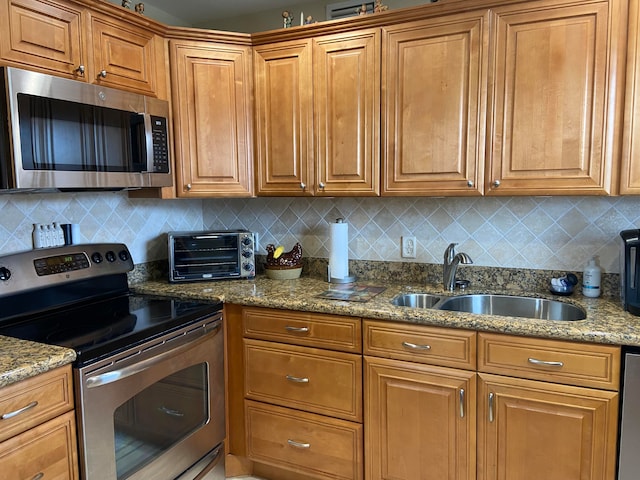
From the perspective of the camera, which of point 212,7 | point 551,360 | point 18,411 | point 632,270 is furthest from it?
point 212,7

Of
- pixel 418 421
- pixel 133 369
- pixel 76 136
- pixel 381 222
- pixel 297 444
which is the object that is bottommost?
pixel 297 444

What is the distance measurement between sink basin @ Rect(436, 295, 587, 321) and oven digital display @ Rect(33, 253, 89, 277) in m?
1.66

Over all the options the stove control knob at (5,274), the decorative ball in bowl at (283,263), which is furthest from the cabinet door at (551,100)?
the stove control knob at (5,274)

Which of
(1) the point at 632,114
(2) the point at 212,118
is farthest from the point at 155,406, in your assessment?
(1) the point at 632,114

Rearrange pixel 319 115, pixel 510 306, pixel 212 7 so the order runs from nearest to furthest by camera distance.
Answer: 1. pixel 510 306
2. pixel 319 115
3. pixel 212 7

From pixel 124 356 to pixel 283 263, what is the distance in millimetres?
1084

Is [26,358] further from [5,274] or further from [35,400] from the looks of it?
[5,274]

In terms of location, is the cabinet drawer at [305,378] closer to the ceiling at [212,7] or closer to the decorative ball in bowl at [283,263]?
the decorative ball in bowl at [283,263]

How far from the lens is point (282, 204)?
280 centimetres

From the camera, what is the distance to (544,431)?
1671mm

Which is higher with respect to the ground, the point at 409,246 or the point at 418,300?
the point at 409,246

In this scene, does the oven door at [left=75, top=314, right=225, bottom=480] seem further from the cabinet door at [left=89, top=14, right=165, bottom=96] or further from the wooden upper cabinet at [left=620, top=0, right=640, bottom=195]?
the wooden upper cabinet at [left=620, top=0, right=640, bottom=195]

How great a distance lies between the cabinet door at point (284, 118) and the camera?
232 centimetres

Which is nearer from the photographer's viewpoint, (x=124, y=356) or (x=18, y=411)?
(x=18, y=411)
